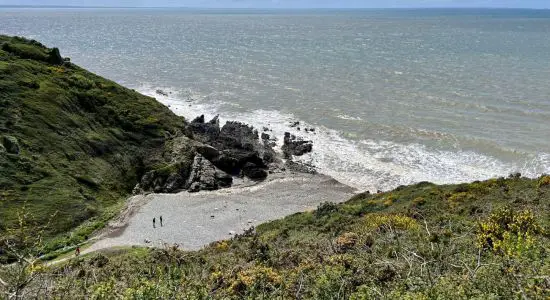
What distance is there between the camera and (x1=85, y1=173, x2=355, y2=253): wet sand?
3188cm

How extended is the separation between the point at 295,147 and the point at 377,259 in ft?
116

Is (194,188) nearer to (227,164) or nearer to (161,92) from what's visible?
(227,164)

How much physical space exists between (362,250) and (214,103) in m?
56.0

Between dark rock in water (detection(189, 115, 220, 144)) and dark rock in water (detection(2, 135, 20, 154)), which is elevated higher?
dark rock in water (detection(2, 135, 20, 154))

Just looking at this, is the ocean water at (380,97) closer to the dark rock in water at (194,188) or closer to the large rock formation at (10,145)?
the dark rock in water at (194,188)

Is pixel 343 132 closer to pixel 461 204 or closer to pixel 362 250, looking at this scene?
pixel 461 204

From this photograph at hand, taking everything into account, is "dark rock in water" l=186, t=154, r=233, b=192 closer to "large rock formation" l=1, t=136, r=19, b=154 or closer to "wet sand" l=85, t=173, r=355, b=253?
"wet sand" l=85, t=173, r=355, b=253

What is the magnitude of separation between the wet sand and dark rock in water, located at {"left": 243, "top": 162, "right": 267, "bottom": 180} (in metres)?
0.92

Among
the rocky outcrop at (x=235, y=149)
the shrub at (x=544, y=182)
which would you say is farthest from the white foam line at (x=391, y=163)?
the shrub at (x=544, y=182)

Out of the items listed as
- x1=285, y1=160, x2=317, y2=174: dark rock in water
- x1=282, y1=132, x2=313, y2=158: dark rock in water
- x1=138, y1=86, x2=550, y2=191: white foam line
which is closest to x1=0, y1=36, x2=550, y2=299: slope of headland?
x1=285, y1=160, x2=317, y2=174: dark rock in water

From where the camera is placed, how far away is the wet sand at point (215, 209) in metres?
31.9

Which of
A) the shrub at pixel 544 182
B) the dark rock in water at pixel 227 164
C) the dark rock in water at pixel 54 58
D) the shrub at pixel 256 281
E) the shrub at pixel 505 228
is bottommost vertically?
the dark rock in water at pixel 227 164

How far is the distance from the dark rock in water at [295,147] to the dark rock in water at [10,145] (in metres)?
25.2

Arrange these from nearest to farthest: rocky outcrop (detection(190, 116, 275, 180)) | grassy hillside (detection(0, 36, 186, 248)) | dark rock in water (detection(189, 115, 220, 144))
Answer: grassy hillside (detection(0, 36, 186, 248)), rocky outcrop (detection(190, 116, 275, 180)), dark rock in water (detection(189, 115, 220, 144))
